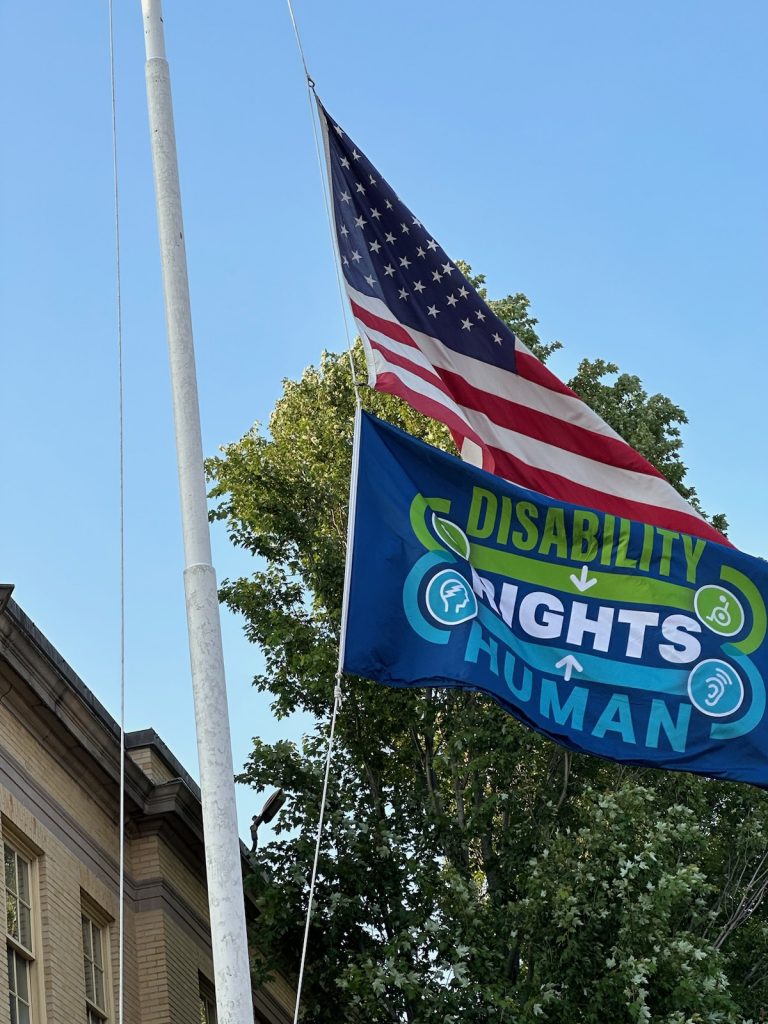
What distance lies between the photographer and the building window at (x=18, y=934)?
1472cm

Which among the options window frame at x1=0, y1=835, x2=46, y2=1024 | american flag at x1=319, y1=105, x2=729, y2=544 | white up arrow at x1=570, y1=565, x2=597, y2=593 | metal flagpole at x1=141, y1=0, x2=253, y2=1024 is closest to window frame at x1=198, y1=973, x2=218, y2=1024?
window frame at x1=0, y1=835, x2=46, y2=1024

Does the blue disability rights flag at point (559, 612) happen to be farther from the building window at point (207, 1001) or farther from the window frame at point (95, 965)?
the building window at point (207, 1001)

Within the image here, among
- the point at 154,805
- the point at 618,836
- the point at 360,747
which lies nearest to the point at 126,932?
the point at 154,805

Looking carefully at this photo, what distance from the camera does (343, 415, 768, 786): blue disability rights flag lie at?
9602 millimetres

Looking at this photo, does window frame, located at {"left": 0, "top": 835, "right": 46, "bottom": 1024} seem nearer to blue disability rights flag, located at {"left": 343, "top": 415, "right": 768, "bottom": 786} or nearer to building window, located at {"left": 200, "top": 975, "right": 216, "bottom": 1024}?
building window, located at {"left": 200, "top": 975, "right": 216, "bottom": 1024}

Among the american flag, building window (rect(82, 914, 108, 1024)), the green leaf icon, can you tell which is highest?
the american flag

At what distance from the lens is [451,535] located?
1023cm

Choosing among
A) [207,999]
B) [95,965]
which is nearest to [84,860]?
[95,965]

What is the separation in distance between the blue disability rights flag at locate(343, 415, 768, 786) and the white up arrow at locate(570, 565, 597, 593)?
0.01 m

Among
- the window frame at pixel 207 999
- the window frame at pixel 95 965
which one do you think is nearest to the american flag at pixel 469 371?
the window frame at pixel 95 965

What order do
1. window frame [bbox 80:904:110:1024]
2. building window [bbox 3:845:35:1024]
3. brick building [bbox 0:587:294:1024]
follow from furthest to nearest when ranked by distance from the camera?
window frame [bbox 80:904:110:1024], brick building [bbox 0:587:294:1024], building window [bbox 3:845:35:1024]

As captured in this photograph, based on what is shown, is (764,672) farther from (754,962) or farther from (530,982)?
(754,962)

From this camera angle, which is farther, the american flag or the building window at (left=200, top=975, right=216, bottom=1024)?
the building window at (left=200, top=975, right=216, bottom=1024)

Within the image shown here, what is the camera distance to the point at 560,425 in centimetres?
1178
